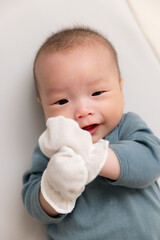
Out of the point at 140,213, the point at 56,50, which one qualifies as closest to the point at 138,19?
the point at 56,50

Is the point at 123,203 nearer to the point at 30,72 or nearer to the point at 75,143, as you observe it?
the point at 75,143

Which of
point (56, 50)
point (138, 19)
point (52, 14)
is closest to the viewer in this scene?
point (56, 50)

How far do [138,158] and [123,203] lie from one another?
14cm

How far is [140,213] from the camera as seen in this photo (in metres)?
0.82

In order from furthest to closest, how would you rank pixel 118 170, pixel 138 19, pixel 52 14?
1. pixel 138 19
2. pixel 52 14
3. pixel 118 170

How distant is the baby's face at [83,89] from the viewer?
83 centimetres

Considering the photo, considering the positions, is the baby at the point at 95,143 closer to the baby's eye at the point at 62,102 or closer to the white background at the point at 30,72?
the baby's eye at the point at 62,102

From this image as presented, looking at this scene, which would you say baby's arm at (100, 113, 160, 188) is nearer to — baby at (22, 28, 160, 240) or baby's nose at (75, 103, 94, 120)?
baby at (22, 28, 160, 240)

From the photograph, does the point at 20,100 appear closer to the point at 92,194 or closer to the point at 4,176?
the point at 4,176

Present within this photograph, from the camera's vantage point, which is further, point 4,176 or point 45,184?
point 4,176

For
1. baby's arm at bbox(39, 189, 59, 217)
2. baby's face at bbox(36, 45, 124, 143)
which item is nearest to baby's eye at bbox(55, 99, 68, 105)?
baby's face at bbox(36, 45, 124, 143)

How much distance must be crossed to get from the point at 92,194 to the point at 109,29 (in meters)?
0.66

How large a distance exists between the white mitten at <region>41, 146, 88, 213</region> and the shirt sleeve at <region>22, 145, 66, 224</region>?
0.13 metres

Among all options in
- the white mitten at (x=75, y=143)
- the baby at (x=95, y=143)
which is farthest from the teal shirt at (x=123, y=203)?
the white mitten at (x=75, y=143)
